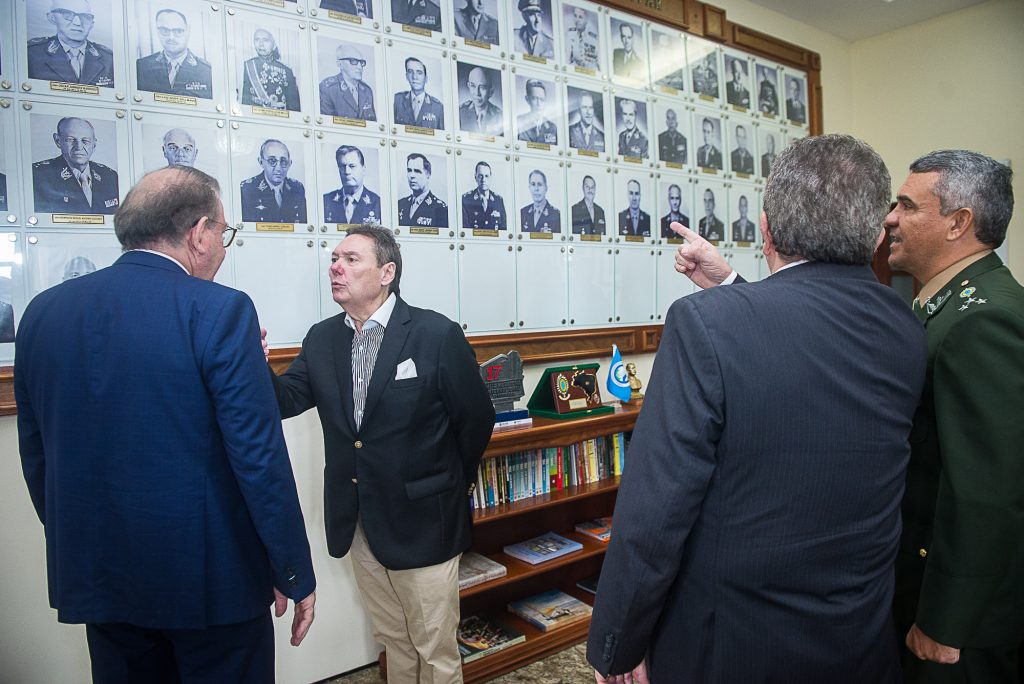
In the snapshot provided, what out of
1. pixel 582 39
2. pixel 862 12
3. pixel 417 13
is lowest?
pixel 417 13

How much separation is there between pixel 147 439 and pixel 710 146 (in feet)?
11.1

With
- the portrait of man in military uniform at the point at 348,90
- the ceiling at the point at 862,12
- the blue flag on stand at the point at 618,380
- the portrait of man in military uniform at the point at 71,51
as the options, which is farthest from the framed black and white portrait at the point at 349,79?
the ceiling at the point at 862,12

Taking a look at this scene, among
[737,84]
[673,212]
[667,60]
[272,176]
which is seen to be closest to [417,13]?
[272,176]

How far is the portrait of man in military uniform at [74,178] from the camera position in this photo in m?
2.05

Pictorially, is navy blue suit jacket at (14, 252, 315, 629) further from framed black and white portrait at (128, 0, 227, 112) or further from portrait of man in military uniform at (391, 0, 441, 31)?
portrait of man in military uniform at (391, 0, 441, 31)

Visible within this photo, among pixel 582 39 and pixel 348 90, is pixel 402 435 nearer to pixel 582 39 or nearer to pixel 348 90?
Result: pixel 348 90

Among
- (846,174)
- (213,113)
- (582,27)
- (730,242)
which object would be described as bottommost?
(846,174)

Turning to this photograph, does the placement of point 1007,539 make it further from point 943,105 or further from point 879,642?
point 943,105

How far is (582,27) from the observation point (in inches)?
128

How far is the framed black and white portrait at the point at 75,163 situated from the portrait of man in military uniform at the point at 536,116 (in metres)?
1.62

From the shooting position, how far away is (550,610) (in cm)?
298

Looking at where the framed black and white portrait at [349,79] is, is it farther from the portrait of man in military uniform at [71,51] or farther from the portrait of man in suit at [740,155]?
the portrait of man in suit at [740,155]

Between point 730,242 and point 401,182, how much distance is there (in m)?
2.17

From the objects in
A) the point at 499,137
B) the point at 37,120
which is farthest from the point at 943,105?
the point at 37,120
